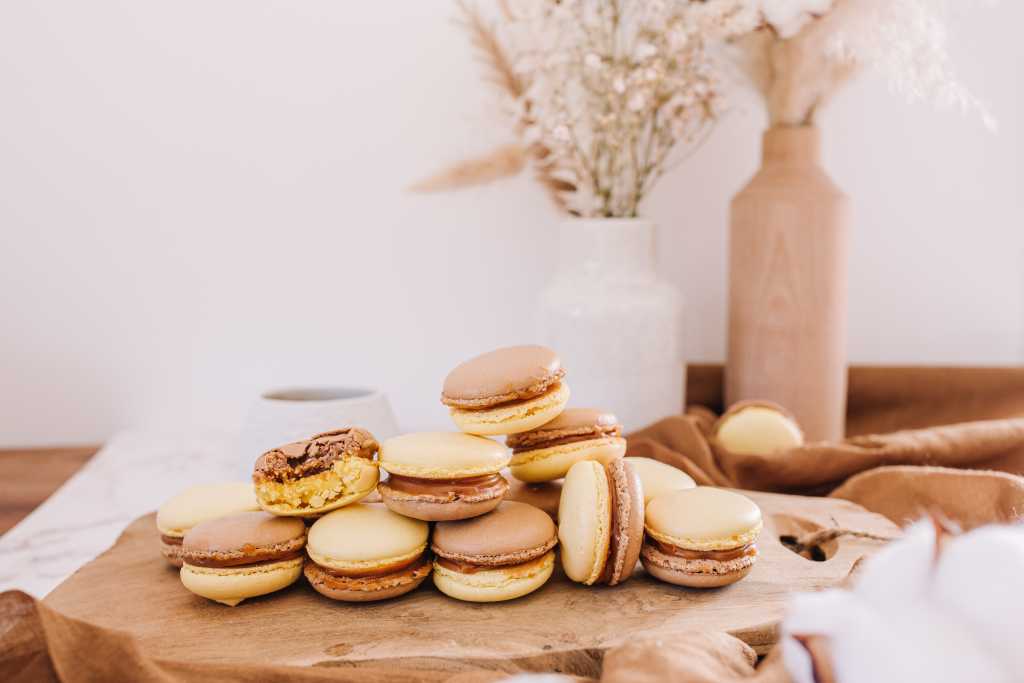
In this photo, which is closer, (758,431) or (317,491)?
(317,491)

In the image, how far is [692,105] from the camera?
1.05 m

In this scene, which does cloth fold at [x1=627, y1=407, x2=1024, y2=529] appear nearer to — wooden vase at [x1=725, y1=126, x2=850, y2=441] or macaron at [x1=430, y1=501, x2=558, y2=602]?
wooden vase at [x1=725, y1=126, x2=850, y2=441]

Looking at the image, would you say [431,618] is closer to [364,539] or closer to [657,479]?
[364,539]

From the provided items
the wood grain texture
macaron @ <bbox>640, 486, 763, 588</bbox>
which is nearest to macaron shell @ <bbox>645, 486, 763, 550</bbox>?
macaron @ <bbox>640, 486, 763, 588</bbox>

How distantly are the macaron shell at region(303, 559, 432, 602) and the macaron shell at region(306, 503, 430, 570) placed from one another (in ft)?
0.04

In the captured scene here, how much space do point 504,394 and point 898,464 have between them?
0.58 m

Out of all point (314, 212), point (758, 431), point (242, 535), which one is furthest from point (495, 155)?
point (242, 535)

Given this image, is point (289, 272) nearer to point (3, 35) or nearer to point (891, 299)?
point (3, 35)

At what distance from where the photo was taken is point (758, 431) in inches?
38.6

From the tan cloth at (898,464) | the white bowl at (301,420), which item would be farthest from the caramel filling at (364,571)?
the tan cloth at (898,464)

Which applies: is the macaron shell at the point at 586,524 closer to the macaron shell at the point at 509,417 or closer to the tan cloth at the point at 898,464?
the macaron shell at the point at 509,417

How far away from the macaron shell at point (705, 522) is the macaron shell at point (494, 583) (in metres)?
0.11

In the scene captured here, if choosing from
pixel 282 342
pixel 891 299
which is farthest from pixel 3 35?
pixel 891 299

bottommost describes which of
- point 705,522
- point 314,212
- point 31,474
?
point 31,474
